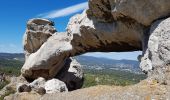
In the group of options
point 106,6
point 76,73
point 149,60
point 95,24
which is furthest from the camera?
point 76,73

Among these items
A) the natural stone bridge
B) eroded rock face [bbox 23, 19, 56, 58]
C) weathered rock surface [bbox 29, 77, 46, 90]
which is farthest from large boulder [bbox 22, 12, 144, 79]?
weathered rock surface [bbox 29, 77, 46, 90]

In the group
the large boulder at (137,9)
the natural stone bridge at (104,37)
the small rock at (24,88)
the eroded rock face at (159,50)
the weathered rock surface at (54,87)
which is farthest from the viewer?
the small rock at (24,88)

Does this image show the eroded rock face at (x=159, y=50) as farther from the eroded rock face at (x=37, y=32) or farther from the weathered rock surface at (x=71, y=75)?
the eroded rock face at (x=37, y=32)

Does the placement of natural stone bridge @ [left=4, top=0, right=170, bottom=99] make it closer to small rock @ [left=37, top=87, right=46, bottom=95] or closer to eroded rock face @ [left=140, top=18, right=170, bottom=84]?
eroded rock face @ [left=140, top=18, right=170, bottom=84]

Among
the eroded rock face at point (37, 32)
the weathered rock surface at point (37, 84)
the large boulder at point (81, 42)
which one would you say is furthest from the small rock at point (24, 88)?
the eroded rock face at point (37, 32)

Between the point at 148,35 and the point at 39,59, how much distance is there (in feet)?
50.8

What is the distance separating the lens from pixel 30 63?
3822 centimetres

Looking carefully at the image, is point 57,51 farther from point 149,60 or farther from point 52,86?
point 149,60

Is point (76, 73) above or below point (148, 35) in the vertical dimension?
below

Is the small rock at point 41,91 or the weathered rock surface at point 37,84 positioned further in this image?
the weathered rock surface at point 37,84

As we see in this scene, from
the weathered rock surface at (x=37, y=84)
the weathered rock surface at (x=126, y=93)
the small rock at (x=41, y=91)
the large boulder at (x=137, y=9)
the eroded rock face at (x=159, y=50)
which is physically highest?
the large boulder at (x=137, y=9)

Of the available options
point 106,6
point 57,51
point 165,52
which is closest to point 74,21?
point 57,51

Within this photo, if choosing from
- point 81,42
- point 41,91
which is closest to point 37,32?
point 81,42

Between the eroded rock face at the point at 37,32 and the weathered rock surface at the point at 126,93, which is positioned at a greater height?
the eroded rock face at the point at 37,32
